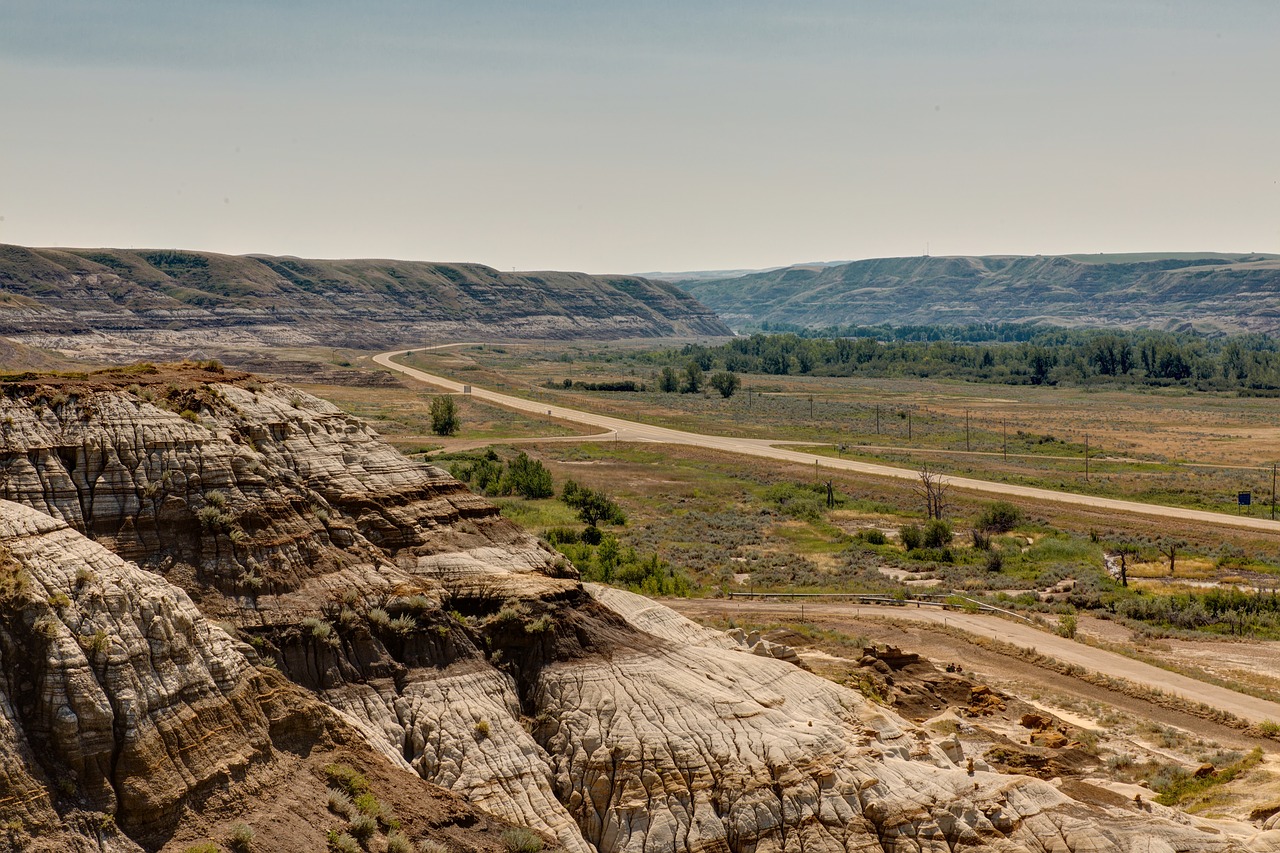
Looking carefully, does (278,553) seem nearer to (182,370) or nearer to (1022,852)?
(182,370)

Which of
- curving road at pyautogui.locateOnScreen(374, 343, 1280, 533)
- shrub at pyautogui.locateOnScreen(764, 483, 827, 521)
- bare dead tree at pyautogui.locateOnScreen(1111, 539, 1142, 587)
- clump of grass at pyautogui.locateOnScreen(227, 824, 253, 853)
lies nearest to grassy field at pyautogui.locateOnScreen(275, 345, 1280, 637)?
shrub at pyautogui.locateOnScreen(764, 483, 827, 521)

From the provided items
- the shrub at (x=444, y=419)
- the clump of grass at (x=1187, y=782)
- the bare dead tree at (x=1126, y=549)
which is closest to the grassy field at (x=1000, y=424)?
the bare dead tree at (x=1126, y=549)

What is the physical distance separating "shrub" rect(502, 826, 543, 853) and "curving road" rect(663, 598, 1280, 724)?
23.1m

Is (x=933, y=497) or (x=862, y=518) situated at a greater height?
(x=933, y=497)

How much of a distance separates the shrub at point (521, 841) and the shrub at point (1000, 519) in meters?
52.2

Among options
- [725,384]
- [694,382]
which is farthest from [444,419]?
[694,382]

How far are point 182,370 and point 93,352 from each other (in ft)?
520

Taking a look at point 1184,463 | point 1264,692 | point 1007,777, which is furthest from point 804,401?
point 1007,777

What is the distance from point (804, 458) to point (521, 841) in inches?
3090

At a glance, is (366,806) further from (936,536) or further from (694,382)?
(694,382)

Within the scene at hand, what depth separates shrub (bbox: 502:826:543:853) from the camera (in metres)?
17.7

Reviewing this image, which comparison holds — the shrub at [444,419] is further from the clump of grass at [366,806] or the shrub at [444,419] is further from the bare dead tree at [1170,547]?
the clump of grass at [366,806]

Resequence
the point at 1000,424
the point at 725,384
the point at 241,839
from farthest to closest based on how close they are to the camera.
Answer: the point at 725,384, the point at 1000,424, the point at 241,839

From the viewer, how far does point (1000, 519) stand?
6606 cm
